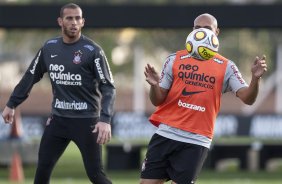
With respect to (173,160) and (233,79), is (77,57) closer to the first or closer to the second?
(173,160)

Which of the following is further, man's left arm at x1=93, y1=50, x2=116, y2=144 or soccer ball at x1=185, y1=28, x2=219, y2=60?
man's left arm at x1=93, y1=50, x2=116, y2=144

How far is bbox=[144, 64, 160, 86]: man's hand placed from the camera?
9.81 metres

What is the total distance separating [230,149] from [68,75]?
10.5m

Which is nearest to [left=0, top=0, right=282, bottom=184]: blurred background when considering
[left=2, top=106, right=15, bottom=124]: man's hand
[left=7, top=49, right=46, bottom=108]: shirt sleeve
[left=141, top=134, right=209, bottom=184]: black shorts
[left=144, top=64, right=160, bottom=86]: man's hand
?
[left=7, top=49, right=46, bottom=108]: shirt sleeve

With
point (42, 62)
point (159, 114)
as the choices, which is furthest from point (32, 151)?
point (159, 114)

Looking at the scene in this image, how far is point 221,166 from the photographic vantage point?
21.3 m

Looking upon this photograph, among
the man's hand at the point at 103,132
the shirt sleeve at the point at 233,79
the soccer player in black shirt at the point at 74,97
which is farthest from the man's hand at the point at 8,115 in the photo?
the shirt sleeve at the point at 233,79

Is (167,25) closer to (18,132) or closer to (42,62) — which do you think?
(18,132)

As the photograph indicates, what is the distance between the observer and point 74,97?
11.4 m

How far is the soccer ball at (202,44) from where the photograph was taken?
32.5ft

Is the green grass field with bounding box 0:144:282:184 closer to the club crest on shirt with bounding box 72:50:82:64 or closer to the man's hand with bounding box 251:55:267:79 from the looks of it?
the club crest on shirt with bounding box 72:50:82:64

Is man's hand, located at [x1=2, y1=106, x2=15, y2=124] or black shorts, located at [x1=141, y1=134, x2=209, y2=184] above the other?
man's hand, located at [x1=2, y1=106, x2=15, y2=124]

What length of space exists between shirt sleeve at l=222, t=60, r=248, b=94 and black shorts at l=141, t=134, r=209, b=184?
2.17ft

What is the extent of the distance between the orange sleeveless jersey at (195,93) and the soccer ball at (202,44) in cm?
11
